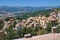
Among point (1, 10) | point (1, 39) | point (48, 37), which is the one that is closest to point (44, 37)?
point (48, 37)

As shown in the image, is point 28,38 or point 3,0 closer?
point 28,38

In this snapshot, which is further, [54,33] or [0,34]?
[0,34]

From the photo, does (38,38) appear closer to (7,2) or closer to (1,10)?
(1,10)

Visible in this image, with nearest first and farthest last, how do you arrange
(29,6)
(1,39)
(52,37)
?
(52,37) < (1,39) < (29,6)

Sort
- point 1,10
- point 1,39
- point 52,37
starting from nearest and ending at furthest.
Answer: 1. point 52,37
2. point 1,39
3. point 1,10

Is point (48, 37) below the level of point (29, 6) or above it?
above

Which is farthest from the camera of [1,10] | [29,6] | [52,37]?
[29,6]

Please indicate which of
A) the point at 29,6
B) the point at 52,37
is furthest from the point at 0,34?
the point at 29,6

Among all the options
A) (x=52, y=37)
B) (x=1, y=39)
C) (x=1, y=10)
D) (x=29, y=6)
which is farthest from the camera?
(x=29, y=6)

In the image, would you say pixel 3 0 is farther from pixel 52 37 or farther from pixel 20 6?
pixel 52 37
